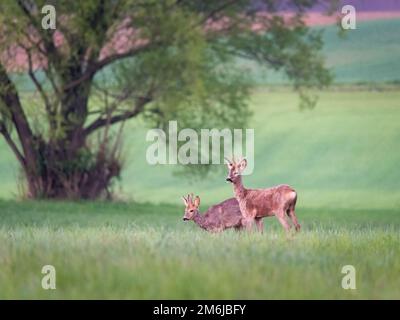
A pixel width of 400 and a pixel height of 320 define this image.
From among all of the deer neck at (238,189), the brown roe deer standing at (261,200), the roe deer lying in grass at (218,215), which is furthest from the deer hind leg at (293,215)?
the roe deer lying in grass at (218,215)

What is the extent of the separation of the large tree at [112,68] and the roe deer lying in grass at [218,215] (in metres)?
15.6

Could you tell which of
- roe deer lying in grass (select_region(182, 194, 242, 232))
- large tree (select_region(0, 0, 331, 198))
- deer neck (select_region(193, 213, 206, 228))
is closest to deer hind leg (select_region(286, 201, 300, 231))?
roe deer lying in grass (select_region(182, 194, 242, 232))

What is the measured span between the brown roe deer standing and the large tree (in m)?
16.5

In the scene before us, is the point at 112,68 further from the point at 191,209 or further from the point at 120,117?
the point at 191,209

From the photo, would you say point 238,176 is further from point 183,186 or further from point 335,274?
point 183,186

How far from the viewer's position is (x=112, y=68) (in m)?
34.5

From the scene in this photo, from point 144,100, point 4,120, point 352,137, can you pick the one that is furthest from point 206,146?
point 352,137

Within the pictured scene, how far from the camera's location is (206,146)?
35.1 meters

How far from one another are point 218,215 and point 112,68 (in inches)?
731

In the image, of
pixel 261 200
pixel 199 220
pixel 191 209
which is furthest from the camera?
pixel 199 220

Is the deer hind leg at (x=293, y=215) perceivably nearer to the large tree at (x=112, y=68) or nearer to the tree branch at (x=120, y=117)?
the large tree at (x=112, y=68)

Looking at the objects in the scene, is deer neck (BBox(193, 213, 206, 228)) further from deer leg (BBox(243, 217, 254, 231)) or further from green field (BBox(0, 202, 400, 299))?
green field (BBox(0, 202, 400, 299))

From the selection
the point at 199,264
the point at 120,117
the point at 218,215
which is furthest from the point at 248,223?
the point at 120,117
